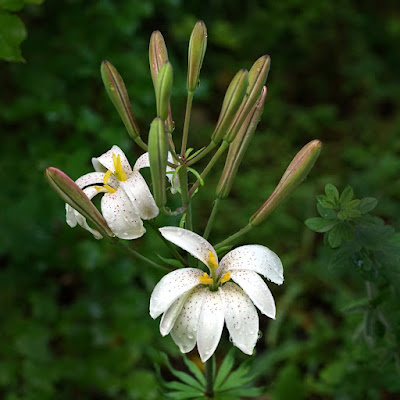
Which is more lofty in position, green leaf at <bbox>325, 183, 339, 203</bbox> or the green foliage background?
green leaf at <bbox>325, 183, 339, 203</bbox>

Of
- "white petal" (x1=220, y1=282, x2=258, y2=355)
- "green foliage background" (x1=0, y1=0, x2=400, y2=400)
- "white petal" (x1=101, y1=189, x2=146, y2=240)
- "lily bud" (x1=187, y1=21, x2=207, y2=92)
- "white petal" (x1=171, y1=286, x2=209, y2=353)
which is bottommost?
"green foliage background" (x1=0, y1=0, x2=400, y2=400)

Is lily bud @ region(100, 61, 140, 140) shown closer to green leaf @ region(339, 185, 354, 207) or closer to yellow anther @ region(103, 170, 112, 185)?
yellow anther @ region(103, 170, 112, 185)

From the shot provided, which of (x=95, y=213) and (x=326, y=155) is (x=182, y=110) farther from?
(x=95, y=213)

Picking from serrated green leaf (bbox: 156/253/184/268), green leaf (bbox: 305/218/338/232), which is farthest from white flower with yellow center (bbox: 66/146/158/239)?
green leaf (bbox: 305/218/338/232)

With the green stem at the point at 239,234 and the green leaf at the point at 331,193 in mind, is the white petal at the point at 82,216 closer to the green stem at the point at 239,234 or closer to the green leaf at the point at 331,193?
the green stem at the point at 239,234

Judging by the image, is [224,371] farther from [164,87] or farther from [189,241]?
[164,87]

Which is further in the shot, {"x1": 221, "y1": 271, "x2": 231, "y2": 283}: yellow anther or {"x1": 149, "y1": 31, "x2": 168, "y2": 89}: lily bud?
{"x1": 149, "y1": 31, "x2": 168, "y2": 89}: lily bud

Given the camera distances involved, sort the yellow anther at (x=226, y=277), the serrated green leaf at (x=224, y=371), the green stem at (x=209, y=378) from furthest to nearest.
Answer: the serrated green leaf at (x=224, y=371), the green stem at (x=209, y=378), the yellow anther at (x=226, y=277)

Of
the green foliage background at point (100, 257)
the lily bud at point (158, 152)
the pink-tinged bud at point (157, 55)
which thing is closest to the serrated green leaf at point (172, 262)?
the lily bud at point (158, 152)
